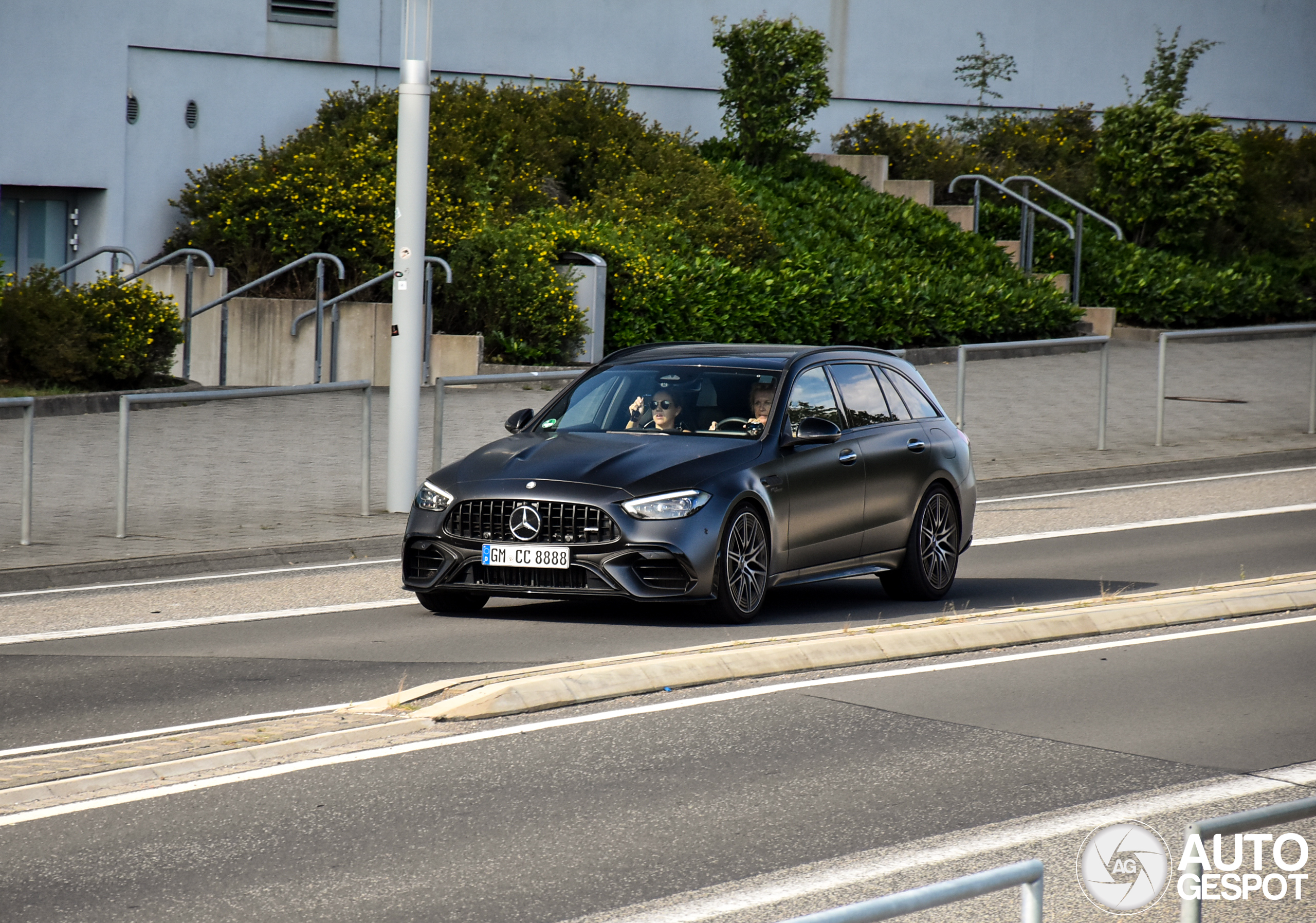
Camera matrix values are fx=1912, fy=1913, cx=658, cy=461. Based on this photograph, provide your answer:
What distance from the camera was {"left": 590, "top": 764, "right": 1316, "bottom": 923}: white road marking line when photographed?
5.50 metres

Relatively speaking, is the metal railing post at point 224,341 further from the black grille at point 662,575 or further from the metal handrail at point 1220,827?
the metal handrail at point 1220,827

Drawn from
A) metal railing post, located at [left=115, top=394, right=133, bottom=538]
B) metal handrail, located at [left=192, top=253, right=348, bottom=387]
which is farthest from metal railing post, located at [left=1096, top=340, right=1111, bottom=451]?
metal railing post, located at [left=115, top=394, right=133, bottom=538]

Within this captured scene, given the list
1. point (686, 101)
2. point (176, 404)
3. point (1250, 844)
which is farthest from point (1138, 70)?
point (1250, 844)

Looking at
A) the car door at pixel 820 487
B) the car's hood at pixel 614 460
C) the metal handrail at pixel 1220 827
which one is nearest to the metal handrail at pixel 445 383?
the car door at pixel 820 487

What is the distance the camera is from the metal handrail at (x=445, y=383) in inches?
620

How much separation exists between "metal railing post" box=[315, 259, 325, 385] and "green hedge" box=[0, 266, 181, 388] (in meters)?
2.21

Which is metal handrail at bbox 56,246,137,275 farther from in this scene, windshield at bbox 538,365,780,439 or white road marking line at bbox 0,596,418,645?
windshield at bbox 538,365,780,439

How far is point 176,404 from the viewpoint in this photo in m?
14.2

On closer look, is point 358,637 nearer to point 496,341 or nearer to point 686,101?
A: point 496,341

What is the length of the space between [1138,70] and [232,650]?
33365 mm

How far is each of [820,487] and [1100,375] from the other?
10.4m

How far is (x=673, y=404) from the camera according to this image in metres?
11.5

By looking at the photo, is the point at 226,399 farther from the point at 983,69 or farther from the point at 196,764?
the point at 983,69

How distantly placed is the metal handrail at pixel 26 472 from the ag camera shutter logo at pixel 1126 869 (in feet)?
36.6
